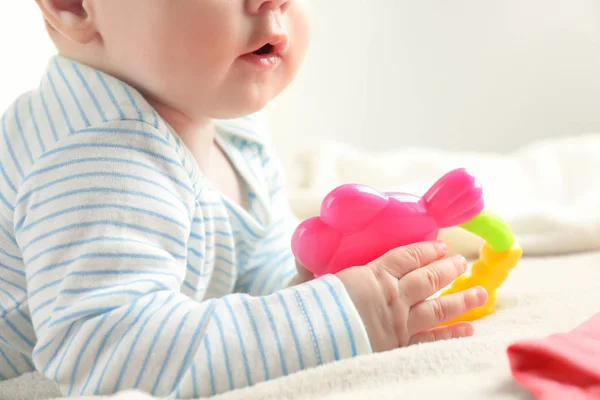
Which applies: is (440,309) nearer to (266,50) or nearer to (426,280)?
(426,280)

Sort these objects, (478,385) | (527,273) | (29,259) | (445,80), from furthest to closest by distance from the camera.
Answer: (445,80) < (527,273) < (29,259) < (478,385)

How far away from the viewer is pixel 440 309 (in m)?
0.63

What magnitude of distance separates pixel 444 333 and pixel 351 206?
0.43 feet

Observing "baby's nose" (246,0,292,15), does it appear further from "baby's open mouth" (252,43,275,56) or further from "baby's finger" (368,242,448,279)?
"baby's finger" (368,242,448,279)

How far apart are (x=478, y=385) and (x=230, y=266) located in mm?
339

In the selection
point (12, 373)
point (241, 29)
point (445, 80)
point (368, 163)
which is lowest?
point (12, 373)

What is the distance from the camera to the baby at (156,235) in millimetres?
578

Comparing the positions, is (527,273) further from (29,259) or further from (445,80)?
(445,80)

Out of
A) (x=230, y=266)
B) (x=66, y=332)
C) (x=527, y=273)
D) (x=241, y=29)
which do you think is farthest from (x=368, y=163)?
(x=66, y=332)

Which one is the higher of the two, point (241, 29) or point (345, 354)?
point (241, 29)

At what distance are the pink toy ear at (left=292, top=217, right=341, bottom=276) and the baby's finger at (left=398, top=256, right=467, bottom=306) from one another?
73 millimetres

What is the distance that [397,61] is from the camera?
1.75m

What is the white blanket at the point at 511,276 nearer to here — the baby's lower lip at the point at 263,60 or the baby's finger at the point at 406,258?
the baby's finger at the point at 406,258

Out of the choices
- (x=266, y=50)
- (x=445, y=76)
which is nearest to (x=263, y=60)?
(x=266, y=50)
